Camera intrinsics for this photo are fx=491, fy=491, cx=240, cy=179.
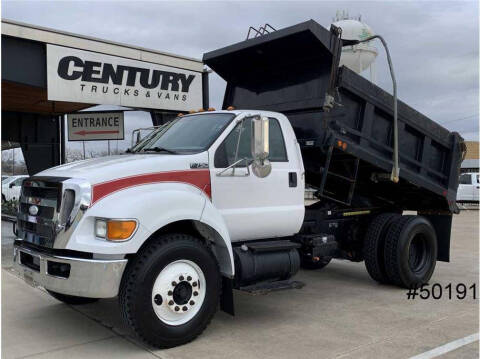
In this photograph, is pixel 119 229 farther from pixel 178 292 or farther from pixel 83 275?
pixel 178 292

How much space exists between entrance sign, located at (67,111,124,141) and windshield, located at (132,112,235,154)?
7.76 meters

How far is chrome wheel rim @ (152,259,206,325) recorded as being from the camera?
14.7 ft

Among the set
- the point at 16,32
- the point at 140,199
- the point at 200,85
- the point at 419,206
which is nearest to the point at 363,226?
the point at 419,206

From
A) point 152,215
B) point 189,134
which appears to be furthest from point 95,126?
point 152,215

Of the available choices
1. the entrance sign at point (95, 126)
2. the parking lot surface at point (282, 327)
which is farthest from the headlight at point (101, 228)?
the entrance sign at point (95, 126)

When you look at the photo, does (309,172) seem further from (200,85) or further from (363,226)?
(200,85)

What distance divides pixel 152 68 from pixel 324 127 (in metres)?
7.34

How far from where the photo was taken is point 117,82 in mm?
11711

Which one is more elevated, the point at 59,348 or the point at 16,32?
the point at 16,32

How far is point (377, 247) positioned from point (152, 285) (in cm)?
377

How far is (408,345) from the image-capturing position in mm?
4598

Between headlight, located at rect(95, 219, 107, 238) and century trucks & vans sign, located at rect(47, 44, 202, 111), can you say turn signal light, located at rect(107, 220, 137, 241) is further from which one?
century trucks & vans sign, located at rect(47, 44, 202, 111)

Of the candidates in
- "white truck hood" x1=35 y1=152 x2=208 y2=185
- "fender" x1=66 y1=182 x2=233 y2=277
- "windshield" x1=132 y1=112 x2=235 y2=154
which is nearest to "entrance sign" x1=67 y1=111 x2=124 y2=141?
"windshield" x1=132 y1=112 x2=235 y2=154

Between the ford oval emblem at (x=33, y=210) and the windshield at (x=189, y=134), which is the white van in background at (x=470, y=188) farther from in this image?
the ford oval emblem at (x=33, y=210)
